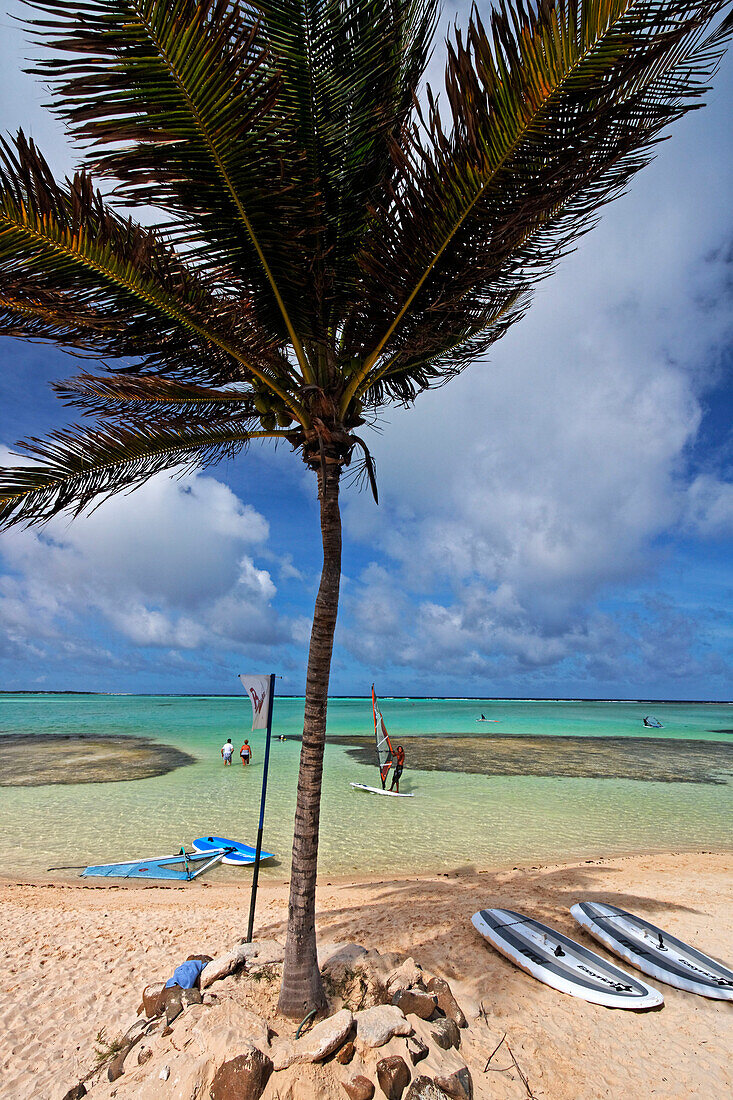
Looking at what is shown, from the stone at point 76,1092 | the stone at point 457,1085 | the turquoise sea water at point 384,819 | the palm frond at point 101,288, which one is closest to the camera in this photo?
the palm frond at point 101,288

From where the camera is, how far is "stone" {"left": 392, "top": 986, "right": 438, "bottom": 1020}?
13.5 ft

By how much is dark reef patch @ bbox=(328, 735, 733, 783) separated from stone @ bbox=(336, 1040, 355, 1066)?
1937 cm

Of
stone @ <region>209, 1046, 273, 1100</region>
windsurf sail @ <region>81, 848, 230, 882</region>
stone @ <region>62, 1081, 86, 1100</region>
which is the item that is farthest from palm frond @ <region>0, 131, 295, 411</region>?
windsurf sail @ <region>81, 848, 230, 882</region>

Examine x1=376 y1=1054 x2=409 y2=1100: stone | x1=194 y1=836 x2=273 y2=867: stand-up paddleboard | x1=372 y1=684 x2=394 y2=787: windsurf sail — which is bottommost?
x1=194 y1=836 x2=273 y2=867: stand-up paddleboard

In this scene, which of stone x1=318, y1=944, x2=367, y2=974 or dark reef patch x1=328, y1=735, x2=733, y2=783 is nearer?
stone x1=318, y1=944, x2=367, y2=974

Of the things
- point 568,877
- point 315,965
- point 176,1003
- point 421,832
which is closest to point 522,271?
point 315,965

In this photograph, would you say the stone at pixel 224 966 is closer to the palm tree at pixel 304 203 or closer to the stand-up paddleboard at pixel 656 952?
the palm tree at pixel 304 203

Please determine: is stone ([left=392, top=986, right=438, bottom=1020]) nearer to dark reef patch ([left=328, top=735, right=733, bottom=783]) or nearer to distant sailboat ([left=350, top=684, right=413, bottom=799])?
distant sailboat ([left=350, top=684, right=413, bottom=799])

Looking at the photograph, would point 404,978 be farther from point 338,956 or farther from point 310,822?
point 310,822

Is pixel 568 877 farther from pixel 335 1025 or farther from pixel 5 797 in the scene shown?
pixel 5 797

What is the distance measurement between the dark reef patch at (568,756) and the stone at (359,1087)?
64.1 ft

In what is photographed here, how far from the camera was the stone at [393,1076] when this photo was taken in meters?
3.40

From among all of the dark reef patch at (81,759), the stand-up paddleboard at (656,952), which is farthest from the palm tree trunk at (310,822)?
the dark reef patch at (81,759)

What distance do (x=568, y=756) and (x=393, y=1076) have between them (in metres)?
28.1
